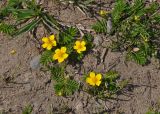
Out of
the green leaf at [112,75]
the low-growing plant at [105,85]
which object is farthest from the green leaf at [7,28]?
the green leaf at [112,75]

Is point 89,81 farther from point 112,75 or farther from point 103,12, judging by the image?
point 103,12

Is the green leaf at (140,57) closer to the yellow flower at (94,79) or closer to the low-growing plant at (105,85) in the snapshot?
the low-growing plant at (105,85)

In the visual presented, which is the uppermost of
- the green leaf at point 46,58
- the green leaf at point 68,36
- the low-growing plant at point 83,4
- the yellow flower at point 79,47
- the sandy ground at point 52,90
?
the low-growing plant at point 83,4

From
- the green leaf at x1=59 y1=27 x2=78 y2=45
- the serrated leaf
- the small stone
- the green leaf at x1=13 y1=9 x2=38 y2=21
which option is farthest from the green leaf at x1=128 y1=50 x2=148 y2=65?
the serrated leaf

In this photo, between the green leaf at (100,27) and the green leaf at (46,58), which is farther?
the green leaf at (100,27)

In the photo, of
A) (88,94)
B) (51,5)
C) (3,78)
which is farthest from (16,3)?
(88,94)

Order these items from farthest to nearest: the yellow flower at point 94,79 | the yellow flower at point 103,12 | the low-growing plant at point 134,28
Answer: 1. the yellow flower at point 103,12
2. the low-growing plant at point 134,28
3. the yellow flower at point 94,79

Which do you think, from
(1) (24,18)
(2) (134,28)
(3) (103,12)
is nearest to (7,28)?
(1) (24,18)
